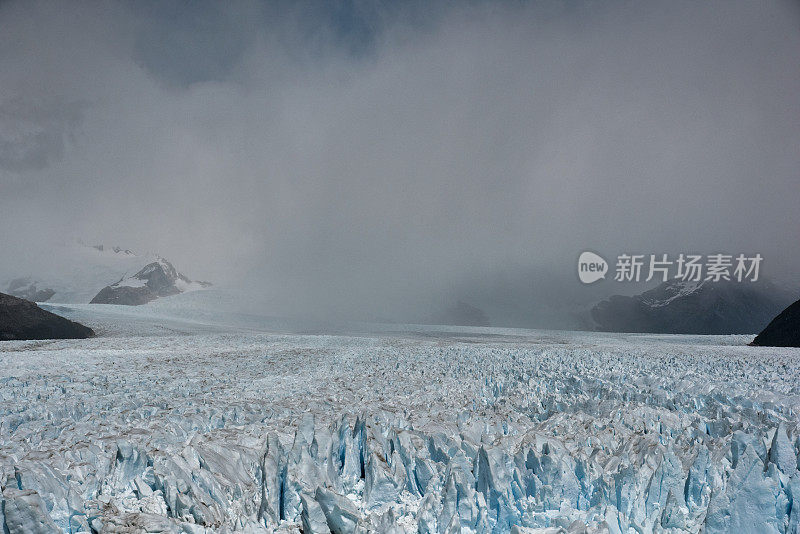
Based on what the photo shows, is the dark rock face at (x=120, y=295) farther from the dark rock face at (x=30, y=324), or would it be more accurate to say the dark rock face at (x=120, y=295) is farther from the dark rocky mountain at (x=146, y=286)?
the dark rock face at (x=30, y=324)

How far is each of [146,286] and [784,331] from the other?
508ft

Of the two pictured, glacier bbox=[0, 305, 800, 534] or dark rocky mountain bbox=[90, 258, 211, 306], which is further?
dark rocky mountain bbox=[90, 258, 211, 306]

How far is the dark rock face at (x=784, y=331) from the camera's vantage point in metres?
25.3

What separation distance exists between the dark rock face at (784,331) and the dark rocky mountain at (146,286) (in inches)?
4178

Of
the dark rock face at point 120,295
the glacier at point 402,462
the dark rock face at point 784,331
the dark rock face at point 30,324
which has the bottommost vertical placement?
the dark rock face at point 120,295

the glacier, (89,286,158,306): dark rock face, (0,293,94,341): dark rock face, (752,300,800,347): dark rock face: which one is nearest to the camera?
the glacier

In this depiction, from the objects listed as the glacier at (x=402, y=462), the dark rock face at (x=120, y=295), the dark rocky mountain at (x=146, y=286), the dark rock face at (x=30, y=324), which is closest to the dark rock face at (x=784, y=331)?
the glacier at (x=402, y=462)

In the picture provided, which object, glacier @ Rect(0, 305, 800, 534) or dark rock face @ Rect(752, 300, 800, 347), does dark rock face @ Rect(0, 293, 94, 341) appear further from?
dark rock face @ Rect(752, 300, 800, 347)

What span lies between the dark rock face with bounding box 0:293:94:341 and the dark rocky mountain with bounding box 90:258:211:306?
7184 cm

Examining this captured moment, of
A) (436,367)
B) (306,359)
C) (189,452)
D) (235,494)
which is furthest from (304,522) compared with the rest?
(306,359)

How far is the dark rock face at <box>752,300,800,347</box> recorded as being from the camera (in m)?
25.3

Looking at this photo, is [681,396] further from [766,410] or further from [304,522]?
[304,522]

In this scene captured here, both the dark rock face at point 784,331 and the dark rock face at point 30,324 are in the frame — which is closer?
the dark rock face at point 30,324

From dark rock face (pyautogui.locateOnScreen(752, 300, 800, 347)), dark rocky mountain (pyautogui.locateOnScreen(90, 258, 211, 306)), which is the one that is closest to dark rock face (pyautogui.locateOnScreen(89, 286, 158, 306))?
dark rocky mountain (pyautogui.locateOnScreen(90, 258, 211, 306))
